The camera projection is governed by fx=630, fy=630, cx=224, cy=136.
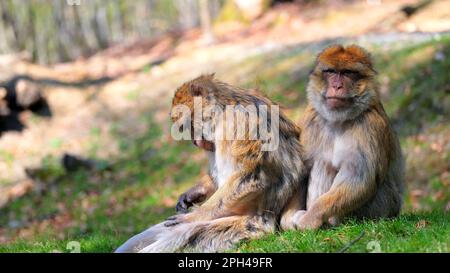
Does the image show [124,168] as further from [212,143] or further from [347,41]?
[212,143]

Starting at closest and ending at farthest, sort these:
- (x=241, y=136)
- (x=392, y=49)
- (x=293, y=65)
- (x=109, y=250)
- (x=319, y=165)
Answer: (x=241, y=136), (x=319, y=165), (x=109, y=250), (x=392, y=49), (x=293, y=65)

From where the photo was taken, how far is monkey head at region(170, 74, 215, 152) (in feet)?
22.4

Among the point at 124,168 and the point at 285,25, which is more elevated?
the point at 285,25

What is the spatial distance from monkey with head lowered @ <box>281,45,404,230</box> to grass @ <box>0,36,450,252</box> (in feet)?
4.95

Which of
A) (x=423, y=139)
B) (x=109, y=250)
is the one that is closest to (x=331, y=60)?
(x=109, y=250)

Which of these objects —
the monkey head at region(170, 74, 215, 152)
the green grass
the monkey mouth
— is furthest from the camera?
the monkey head at region(170, 74, 215, 152)

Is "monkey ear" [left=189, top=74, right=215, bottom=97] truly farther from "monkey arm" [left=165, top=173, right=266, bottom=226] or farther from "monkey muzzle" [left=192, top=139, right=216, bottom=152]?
"monkey arm" [left=165, top=173, right=266, bottom=226]

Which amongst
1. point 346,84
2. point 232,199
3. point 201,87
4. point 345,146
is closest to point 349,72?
point 346,84

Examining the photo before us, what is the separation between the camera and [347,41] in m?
19.9

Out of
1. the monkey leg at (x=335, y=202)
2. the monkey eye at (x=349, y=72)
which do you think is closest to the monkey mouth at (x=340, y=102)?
the monkey eye at (x=349, y=72)

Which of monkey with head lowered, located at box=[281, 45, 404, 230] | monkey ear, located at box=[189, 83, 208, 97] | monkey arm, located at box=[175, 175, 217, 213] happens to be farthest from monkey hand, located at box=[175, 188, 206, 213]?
monkey ear, located at box=[189, 83, 208, 97]

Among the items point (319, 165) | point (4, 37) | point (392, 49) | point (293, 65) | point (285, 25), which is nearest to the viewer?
point (319, 165)

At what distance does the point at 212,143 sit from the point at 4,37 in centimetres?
3202

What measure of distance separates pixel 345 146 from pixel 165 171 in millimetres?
10843
